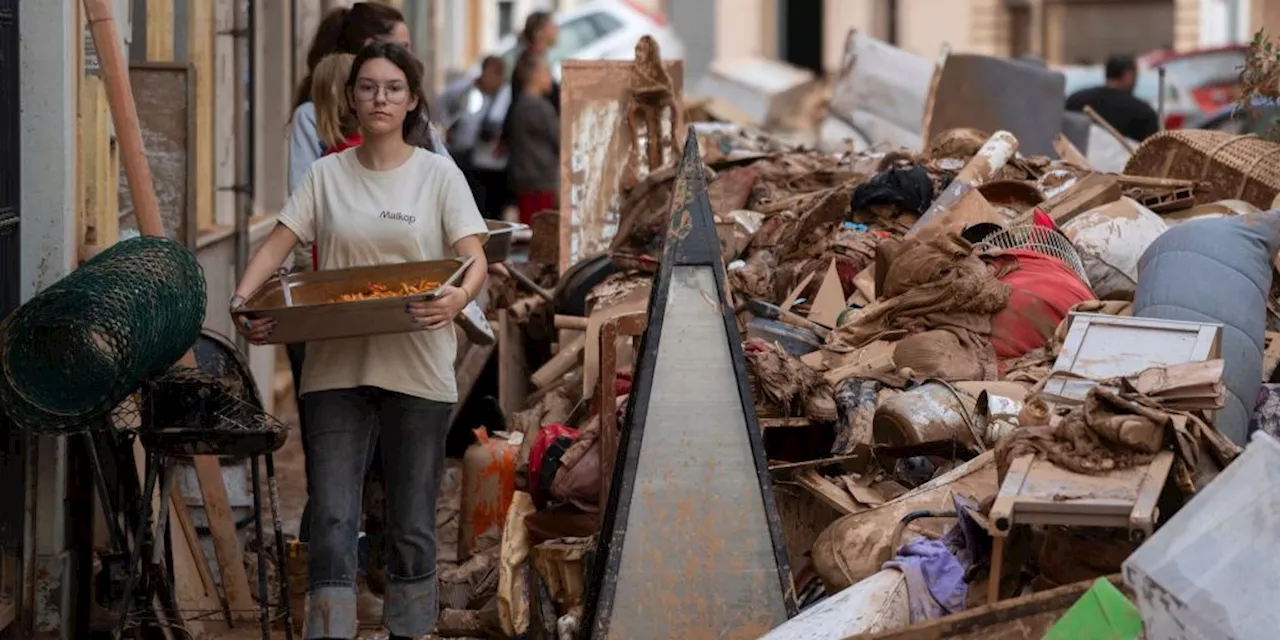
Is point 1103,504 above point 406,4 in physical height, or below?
below

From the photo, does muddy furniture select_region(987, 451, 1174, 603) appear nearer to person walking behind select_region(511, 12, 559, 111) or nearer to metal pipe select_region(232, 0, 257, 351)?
metal pipe select_region(232, 0, 257, 351)

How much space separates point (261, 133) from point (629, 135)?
10.1 feet

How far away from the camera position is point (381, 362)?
588 centimetres

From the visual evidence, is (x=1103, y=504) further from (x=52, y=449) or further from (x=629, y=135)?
(x=629, y=135)

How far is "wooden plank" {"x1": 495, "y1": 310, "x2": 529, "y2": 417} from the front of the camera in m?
9.44

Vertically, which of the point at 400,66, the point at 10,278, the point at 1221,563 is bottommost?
the point at 1221,563

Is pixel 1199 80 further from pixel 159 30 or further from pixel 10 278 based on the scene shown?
pixel 10 278

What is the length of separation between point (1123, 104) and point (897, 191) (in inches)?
292

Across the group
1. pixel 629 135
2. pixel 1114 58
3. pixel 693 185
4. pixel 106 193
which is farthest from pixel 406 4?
pixel 693 185

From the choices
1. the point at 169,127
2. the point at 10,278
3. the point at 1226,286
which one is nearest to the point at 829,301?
the point at 1226,286

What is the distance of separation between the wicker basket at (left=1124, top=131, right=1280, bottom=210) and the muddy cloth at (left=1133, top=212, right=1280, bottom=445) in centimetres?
151

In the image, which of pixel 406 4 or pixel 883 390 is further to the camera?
pixel 406 4

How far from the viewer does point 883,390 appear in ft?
22.6

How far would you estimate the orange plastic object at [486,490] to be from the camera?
7.59 meters
